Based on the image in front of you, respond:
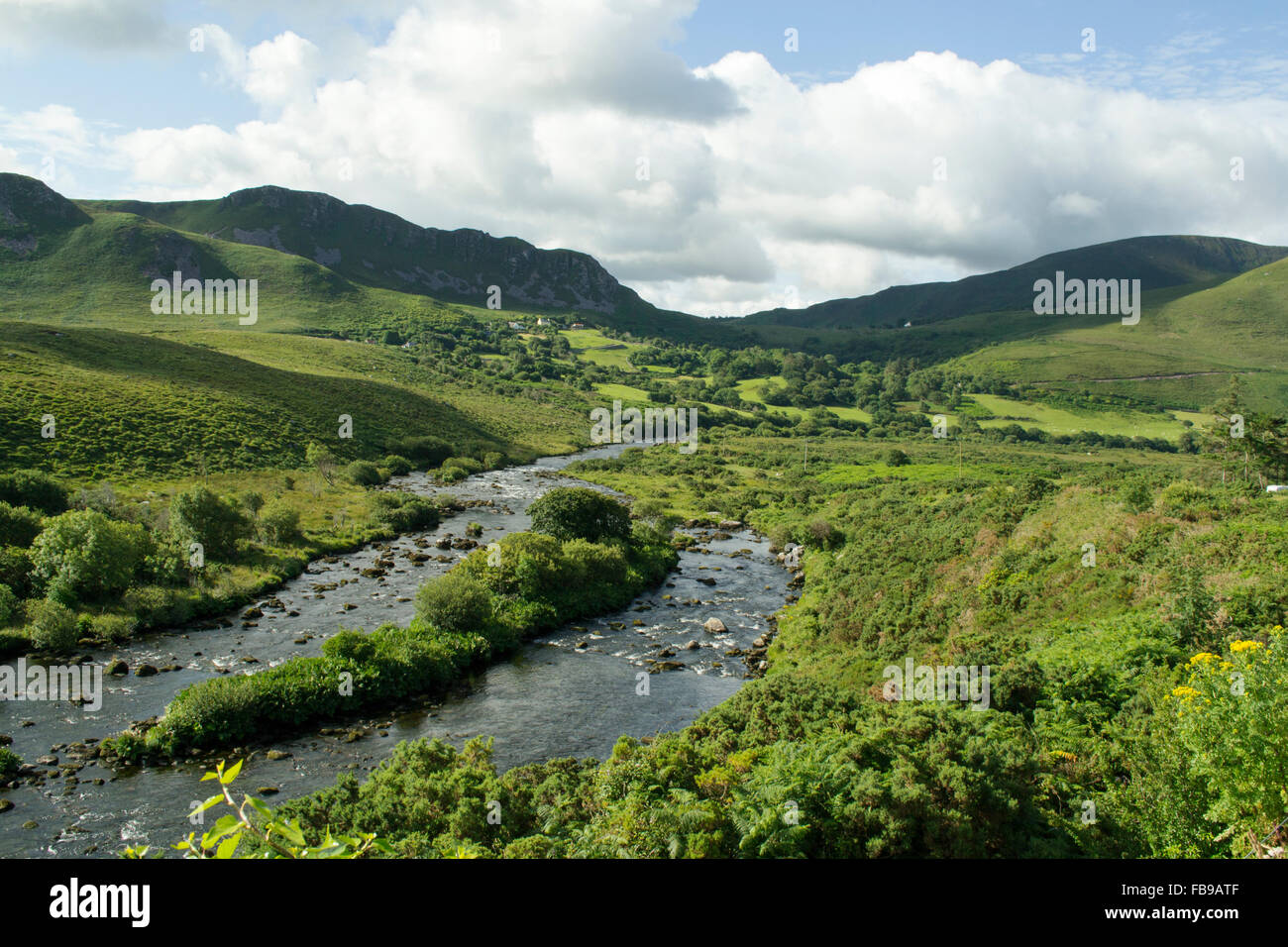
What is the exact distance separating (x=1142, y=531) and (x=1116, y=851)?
73.8ft

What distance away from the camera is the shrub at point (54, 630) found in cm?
3731

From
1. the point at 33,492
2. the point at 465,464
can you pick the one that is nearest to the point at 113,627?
the point at 33,492

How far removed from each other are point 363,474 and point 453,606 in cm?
5405

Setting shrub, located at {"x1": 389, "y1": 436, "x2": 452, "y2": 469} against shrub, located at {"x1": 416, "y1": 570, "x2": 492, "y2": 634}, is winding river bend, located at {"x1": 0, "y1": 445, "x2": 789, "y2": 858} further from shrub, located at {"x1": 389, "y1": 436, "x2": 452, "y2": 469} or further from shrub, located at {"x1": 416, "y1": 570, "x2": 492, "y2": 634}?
shrub, located at {"x1": 389, "y1": 436, "x2": 452, "y2": 469}

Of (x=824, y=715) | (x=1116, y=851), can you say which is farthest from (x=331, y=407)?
(x=1116, y=851)

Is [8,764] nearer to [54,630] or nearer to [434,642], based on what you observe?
[54,630]

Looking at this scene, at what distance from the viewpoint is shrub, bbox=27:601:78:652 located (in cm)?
3731

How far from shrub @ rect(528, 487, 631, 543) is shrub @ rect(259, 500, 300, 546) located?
779 inches

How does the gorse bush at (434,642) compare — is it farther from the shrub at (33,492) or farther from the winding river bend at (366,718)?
the shrub at (33,492)

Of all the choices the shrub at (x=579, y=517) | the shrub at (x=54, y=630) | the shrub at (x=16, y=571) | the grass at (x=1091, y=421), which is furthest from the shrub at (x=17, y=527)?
the grass at (x=1091, y=421)

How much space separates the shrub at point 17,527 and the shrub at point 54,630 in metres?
11.9

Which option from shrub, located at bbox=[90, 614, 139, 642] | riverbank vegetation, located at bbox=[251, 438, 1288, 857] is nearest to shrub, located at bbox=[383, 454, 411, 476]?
shrub, located at bbox=[90, 614, 139, 642]

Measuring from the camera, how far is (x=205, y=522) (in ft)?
172

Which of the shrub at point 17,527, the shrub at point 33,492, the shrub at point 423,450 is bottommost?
the shrub at point 17,527
